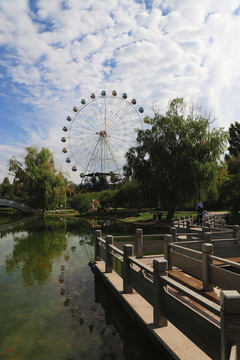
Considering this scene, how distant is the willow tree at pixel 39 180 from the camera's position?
156 feet

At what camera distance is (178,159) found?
1040 inches

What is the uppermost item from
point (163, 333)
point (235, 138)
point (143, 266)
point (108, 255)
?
point (235, 138)

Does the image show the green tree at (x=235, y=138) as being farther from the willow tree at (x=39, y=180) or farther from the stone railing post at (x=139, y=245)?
the stone railing post at (x=139, y=245)

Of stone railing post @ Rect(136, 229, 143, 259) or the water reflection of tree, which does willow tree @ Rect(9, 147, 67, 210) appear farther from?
stone railing post @ Rect(136, 229, 143, 259)

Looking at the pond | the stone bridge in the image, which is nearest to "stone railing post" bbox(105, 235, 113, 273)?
the pond

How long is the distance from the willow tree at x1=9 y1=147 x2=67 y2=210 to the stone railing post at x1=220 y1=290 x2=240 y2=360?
4578 centimetres

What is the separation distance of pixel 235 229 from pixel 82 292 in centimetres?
672

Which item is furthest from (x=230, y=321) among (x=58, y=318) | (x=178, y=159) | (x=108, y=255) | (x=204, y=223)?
(x=178, y=159)

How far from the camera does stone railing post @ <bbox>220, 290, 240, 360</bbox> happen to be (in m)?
2.97

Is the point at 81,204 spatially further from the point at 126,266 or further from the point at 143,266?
the point at 143,266

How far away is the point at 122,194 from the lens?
43312 mm

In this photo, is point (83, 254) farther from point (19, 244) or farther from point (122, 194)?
point (122, 194)

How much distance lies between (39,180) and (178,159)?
2883 cm

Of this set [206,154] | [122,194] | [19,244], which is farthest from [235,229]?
[122,194]
